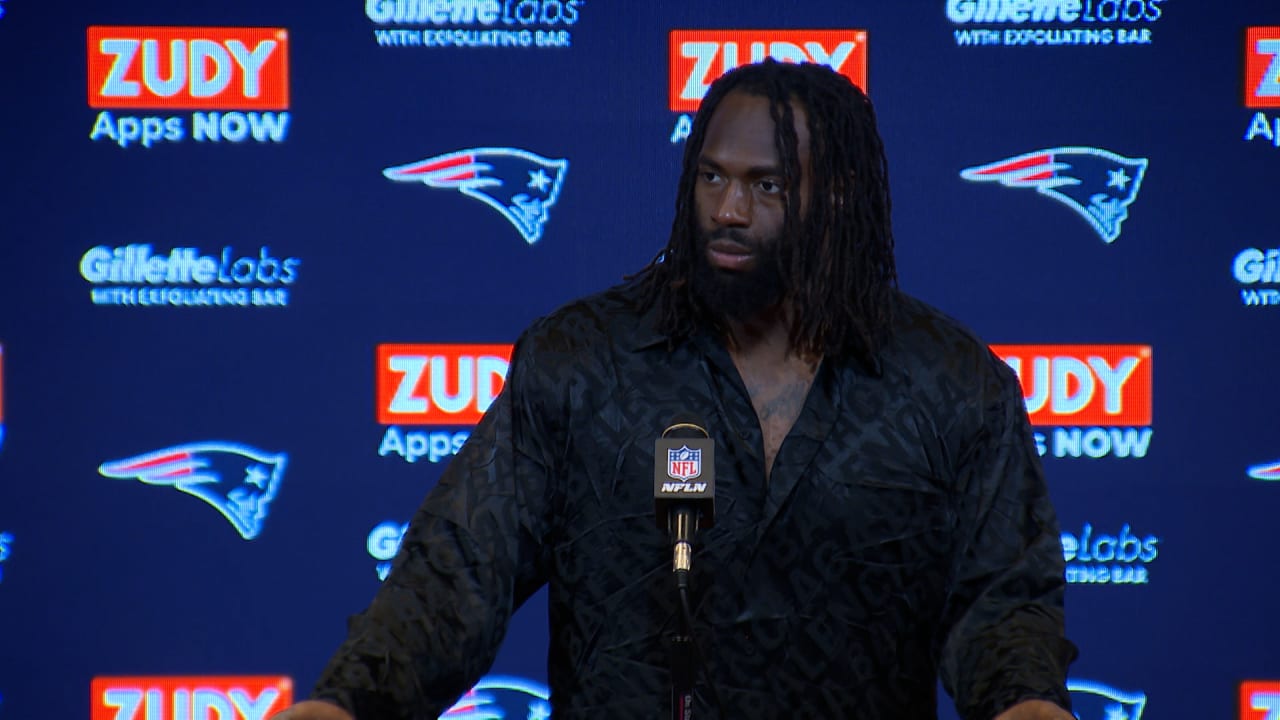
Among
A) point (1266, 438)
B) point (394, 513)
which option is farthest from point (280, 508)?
point (1266, 438)

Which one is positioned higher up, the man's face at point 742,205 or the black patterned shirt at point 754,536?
the man's face at point 742,205

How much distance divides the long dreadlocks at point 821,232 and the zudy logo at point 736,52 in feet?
5.14

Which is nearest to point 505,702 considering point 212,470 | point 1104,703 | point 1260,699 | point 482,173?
point 212,470

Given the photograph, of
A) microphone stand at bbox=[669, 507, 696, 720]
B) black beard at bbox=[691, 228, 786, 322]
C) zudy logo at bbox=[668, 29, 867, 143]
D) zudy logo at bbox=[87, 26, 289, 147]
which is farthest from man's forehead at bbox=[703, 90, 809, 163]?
zudy logo at bbox=[87, 26, 289, 147]

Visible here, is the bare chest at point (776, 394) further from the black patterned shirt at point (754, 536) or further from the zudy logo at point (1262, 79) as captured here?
the zudy logo at point (1262, 79)

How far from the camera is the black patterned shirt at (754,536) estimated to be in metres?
1.69

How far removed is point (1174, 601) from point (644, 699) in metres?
2.16

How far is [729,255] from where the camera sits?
1734mm

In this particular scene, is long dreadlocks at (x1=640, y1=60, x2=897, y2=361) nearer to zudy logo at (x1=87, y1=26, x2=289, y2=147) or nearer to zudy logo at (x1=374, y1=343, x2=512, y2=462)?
zudy logo at (x1=374, y1=343, x2=512, y2=462)

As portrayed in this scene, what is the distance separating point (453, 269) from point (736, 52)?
0.89m

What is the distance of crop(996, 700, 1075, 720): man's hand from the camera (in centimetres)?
145

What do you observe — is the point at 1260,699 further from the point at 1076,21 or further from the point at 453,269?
the point at 453,269

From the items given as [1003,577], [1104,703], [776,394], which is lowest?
[1104,703]

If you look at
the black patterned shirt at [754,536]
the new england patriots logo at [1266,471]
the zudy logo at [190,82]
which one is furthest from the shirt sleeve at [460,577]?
the new england patriots logo at [1266,471]
